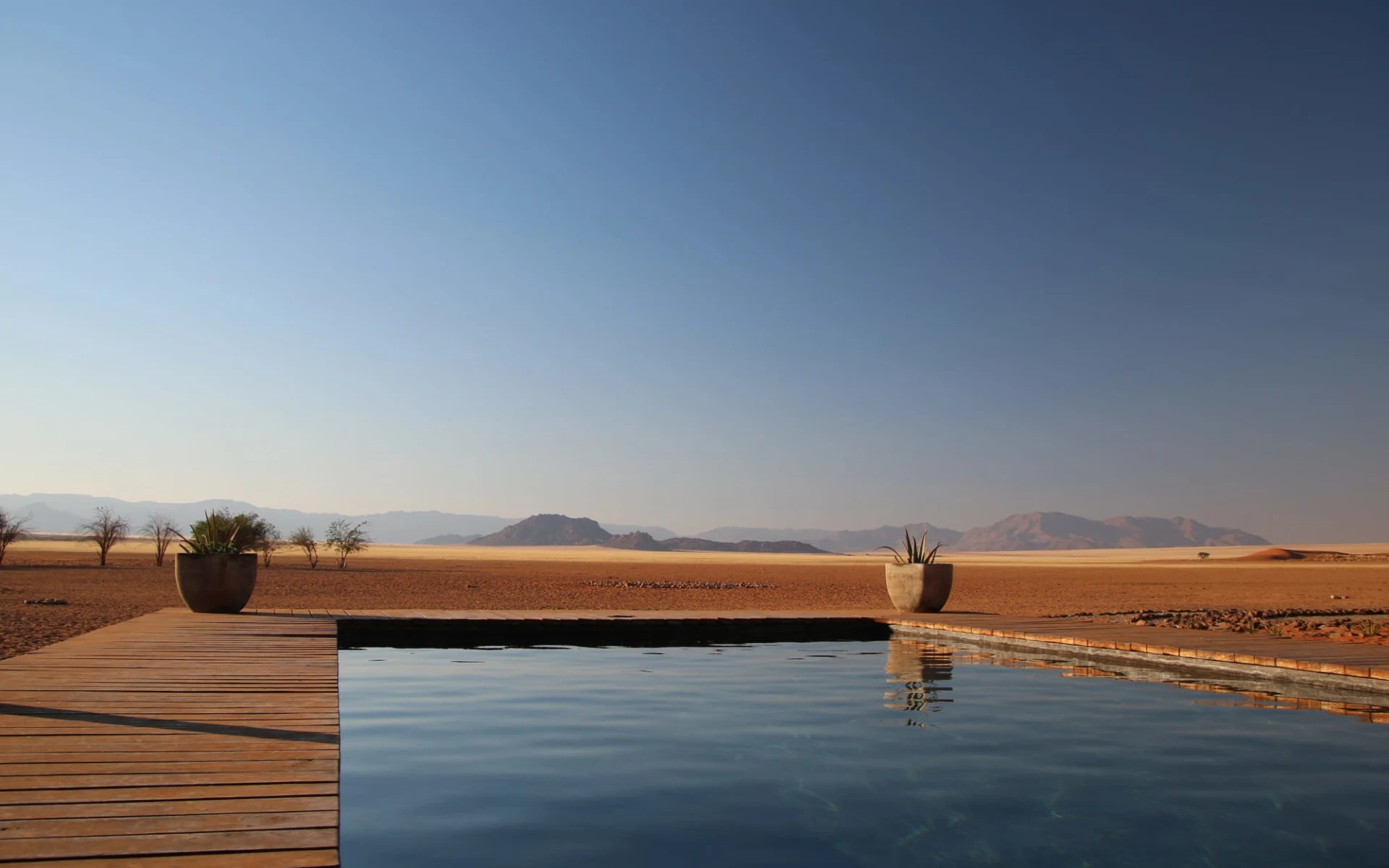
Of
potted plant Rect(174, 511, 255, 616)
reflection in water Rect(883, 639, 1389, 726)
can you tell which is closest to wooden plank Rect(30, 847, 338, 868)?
reflection in water Rect(883, 639, 1389, 726)

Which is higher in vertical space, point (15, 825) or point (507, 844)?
point (15, 825)

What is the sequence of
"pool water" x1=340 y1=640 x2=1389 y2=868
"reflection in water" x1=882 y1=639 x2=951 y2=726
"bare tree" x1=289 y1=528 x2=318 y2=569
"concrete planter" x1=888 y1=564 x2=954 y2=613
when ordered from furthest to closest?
"bare tree" x1=289 y1=528 x2=318 y2=569
"concrete planter" x1=888 y1=564 x2=954 y2=613
"reflection in water" x1=882 y1=639 x2=951 y2=726
"pool water" x1=340 y1=640 x2=1389 y2=868

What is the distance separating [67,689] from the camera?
20.5ft

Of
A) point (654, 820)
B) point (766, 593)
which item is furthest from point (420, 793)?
point (766, 593)

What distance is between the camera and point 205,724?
5.28 m

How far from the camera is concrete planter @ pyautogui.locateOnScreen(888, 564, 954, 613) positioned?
48.8 feet

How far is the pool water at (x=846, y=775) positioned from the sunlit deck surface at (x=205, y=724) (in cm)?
61

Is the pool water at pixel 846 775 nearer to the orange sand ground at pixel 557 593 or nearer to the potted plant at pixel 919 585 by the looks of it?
the potted plant at pixel 919 585

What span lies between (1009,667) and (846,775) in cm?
482

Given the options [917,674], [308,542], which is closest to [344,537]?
[308,542]

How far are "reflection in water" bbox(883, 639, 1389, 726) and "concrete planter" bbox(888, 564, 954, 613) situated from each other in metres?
2.13

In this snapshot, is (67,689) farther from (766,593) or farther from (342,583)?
(342,583)

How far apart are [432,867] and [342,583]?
32.9 m

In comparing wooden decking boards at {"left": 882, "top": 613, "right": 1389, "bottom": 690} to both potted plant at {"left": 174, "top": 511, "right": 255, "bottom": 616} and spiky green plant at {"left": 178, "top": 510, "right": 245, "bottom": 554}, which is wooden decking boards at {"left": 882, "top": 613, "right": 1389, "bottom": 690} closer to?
potted plant at {"left": 174, "top": 511, "right": 255, "bottom": 616}
